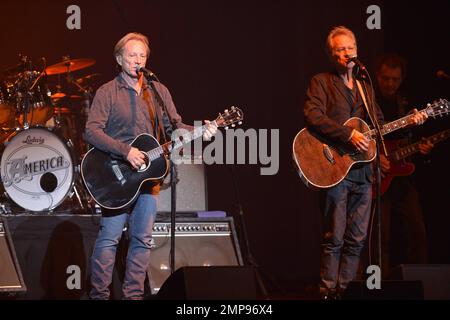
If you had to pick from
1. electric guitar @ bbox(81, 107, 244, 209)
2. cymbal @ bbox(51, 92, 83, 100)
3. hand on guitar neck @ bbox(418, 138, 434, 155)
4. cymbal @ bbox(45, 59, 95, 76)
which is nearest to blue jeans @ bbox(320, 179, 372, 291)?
electric guitar @ bbox(81, 107, 244, 209)

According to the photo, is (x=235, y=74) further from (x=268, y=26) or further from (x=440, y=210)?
(x=440, y=210)

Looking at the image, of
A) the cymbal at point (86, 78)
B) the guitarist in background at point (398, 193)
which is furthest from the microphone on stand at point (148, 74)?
the guitarist in background at point (398, 193)

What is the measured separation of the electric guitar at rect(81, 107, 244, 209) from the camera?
5.13 m

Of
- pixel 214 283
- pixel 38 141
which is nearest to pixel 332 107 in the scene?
pixel 214 283

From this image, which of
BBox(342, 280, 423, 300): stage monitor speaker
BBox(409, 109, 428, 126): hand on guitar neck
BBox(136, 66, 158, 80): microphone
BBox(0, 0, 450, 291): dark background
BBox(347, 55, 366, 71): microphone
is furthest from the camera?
BBox(0, 0, 450, 291): dark background

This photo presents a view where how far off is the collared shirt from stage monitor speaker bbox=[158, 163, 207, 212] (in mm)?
1281

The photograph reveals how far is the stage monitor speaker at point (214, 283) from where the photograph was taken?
13.1 feet

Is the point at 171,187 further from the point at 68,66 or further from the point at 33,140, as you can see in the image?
the point at 68,66

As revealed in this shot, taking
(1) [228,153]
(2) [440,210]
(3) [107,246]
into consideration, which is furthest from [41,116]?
(2) [440,210]

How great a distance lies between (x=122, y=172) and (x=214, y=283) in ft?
4.73

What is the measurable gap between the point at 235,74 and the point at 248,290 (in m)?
4.10

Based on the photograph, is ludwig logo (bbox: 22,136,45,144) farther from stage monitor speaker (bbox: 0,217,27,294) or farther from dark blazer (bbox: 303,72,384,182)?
dark blazer (bbox: 303,72,384,182)

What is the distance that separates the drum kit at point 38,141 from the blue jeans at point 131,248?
143cm

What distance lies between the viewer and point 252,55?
787 cm
